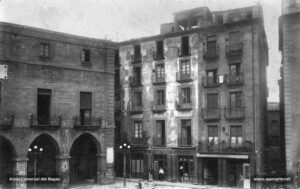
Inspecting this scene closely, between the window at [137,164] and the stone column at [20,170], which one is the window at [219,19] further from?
the stone column at [20,170]

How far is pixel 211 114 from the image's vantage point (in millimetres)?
37344

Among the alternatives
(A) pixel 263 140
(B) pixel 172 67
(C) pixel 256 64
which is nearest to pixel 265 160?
(A) pixel 263 140

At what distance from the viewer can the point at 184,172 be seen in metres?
39.1

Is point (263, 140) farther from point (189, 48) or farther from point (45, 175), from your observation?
point (45, 175)

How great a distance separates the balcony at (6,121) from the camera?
30.5m

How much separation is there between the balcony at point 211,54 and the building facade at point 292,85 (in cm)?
728

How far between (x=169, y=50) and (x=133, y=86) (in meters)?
5.78

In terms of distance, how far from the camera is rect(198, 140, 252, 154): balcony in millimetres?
34906

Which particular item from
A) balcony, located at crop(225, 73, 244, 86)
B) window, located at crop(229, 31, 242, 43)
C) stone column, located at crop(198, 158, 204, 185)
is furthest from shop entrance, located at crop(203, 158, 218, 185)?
window, located at crop(229, 31, 242, 43)

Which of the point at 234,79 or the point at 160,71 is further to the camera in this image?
the point at 160,71

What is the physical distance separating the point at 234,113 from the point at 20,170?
18.9m

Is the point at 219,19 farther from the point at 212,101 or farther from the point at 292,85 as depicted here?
the point at 292,85

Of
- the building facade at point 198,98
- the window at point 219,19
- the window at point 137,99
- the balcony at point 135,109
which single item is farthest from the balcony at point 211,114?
the window at point 219,19

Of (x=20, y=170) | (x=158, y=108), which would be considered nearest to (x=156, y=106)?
(x=158, y=108)
